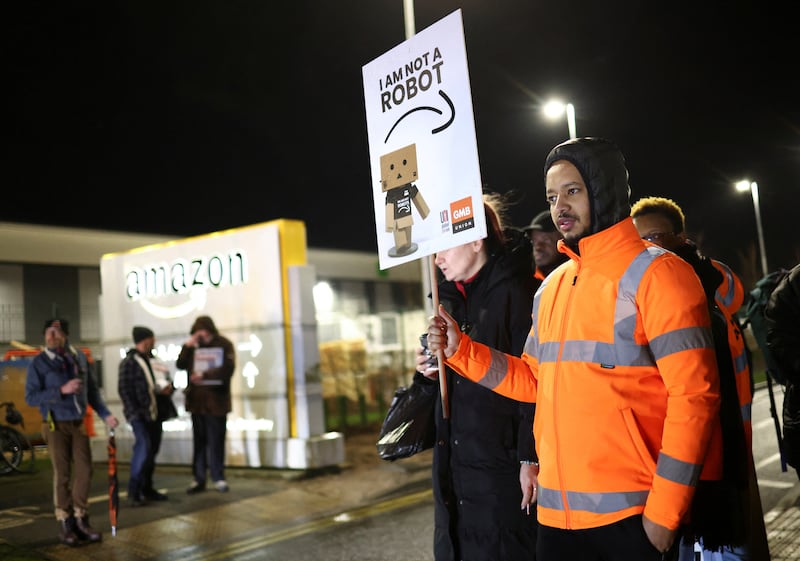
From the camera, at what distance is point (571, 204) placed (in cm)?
278

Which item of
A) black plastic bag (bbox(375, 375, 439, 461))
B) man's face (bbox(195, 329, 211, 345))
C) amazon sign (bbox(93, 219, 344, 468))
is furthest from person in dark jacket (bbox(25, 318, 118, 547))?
black plastic bag (bbox(375, 375, 439, 461))

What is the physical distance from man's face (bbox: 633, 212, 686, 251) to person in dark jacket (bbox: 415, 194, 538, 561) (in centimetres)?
70

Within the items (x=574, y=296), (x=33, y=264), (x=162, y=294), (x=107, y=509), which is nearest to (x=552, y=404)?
(x=574, y=296)

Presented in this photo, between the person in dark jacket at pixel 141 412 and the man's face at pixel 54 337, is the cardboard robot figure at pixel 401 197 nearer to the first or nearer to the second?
the man's face at pixel 54 337

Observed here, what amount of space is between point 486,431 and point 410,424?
0.46m

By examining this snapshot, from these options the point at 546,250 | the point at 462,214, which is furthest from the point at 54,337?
the point at 462,214

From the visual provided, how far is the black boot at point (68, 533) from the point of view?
764cm

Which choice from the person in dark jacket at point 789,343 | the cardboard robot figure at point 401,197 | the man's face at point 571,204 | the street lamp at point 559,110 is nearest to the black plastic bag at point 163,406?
the cardboard robot figure at point 401,197

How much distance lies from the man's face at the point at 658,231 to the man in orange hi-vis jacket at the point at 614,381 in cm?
127

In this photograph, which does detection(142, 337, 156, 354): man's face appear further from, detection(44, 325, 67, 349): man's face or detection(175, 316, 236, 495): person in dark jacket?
detection(44, 325, 67, 349): man's face

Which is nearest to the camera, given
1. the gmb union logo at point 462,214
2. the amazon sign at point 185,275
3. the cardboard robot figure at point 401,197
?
the gmb union logo at point 462,214

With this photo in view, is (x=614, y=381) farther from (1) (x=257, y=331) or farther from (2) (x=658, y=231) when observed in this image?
(1) (x=257, y=331)

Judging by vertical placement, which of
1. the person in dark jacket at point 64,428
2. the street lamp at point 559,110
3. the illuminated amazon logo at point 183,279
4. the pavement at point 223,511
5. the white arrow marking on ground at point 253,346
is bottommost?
the pavement at point 223,511

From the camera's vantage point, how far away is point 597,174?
2.73 metres
